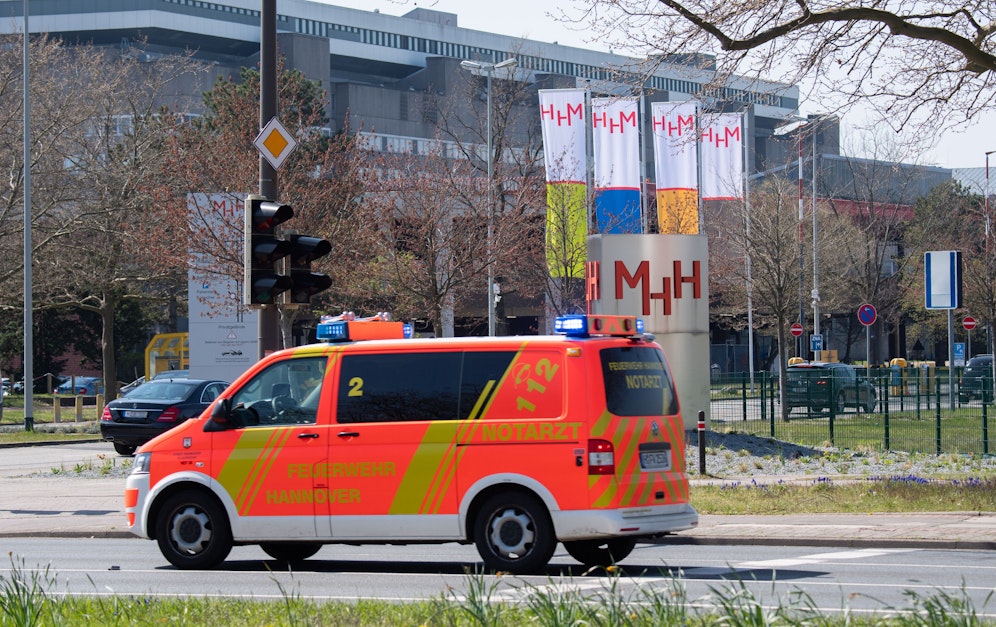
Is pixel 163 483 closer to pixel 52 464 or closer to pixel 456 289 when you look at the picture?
pixel 52 464

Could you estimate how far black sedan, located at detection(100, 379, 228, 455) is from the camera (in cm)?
2459

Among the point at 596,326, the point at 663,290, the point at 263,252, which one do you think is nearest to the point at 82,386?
the point at 663,290

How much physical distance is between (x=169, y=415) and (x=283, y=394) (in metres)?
14.1

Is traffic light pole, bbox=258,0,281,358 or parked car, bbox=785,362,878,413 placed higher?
traffic light pole, bbox=258,0,281,358

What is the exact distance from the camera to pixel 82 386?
66562 mm

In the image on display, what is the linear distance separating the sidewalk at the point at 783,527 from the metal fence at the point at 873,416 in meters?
10.3

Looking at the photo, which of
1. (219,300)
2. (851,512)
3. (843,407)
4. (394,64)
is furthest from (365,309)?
(394,64)

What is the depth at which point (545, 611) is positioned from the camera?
21.6ft

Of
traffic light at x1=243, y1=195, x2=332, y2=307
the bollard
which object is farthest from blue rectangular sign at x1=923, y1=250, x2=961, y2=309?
traffic light at x1=243, y1=195, x2=332, y2=307

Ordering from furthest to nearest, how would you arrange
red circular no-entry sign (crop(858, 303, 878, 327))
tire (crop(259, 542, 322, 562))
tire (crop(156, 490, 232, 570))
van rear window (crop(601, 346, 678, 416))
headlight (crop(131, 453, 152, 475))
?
1. red circular no-entry sign (crop(858, 303, 878, 327))
2. tire (crop(259, 542, 322, 562))
3. headlight (crop(131, 453, 152, 475))
4. tire (crop(156, 490, 232, 570))
5. van rear window (crop(601, 346, 678, 416))

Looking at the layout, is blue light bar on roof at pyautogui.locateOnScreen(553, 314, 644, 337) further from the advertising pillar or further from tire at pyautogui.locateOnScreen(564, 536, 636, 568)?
the advertising pillar

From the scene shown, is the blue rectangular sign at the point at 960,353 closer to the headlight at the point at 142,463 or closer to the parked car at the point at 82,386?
the parked car at the point at 82,386

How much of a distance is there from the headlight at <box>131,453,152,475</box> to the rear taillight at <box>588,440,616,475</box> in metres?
4.01

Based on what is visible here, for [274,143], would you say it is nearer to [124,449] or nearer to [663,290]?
[663,290]
